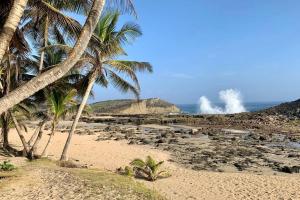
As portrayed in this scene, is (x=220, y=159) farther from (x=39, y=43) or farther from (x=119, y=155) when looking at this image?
(x=39, y=43)

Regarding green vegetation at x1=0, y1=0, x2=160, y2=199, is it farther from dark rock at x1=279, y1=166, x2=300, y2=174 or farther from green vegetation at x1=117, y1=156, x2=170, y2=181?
dark rock at x1=279, y1=166, x2=300, y2=174

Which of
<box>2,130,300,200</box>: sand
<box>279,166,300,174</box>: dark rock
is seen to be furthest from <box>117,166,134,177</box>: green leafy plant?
<box>279,166,300,174</box>: dark rock

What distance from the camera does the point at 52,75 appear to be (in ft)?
25.2

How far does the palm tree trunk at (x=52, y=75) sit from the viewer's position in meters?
7.24

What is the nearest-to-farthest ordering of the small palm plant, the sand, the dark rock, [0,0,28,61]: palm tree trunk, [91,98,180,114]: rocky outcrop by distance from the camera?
1. [0,0,28,61]: palm tree trunk
2. the sand
3. the small palm plant
4. the dark rock
5. [91,98,180,114]: rocky outcrop

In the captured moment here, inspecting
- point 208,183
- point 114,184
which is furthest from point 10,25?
point 208,183

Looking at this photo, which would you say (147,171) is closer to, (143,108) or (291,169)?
(291,169)

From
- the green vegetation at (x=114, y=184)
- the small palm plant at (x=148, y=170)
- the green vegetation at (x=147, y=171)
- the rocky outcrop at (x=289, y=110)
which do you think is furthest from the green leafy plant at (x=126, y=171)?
the rocky outcrop at (x=289, y=110)

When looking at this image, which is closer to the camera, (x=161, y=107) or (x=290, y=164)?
(x=290, y=164)

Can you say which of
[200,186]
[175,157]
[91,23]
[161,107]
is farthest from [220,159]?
[161,107]

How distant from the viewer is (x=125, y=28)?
1925cm

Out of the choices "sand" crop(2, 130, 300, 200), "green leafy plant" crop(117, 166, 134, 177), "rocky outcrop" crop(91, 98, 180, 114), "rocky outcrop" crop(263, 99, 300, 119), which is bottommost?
"sand" crop(2, 130, 300, 200)

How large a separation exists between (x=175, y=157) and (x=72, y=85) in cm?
706

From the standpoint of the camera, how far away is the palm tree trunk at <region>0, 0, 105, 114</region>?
7.24 metres
